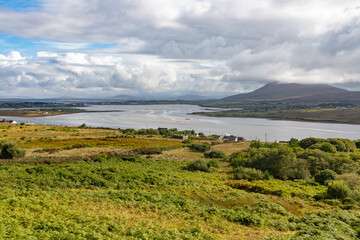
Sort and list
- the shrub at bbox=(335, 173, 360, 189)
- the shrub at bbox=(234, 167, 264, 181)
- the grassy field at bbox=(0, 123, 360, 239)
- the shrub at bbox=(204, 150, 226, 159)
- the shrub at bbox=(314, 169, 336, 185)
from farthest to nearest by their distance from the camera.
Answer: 1. the shrub at bbox=(204, 150, 226, 159)
2. the shrub at bbox=(234, 167, 264, 181)
3. the shrub at bbox=(314, 169, 336, 185)
4. the shrub at bbox=(335, 173, 360, 189)
5. the grassy field at bbox=(0, 123, 360, 239)

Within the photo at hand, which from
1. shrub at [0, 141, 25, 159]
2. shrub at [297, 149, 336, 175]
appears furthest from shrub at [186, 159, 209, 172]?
shrub at [0, 141, 25, 159]

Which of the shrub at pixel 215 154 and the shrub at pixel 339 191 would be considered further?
the shrub at pixel 215 154

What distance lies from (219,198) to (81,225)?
9.61 meters

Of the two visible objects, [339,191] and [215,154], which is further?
[215,154]

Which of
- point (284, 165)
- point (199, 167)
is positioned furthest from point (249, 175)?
point (199, 167)

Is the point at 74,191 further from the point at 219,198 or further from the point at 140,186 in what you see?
the point at 219,198

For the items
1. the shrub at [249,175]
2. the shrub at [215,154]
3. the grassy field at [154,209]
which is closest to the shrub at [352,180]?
the grassy field at [154,209]

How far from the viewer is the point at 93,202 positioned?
1475 centimetres

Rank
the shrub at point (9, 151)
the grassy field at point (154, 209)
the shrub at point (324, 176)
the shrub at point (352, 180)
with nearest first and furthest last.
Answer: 1. the grassy field at point (154, 209)
2. the shrub at point (352, 180)
3. the shrub at point (324, 176)
4. the shrub at point (9, 151)

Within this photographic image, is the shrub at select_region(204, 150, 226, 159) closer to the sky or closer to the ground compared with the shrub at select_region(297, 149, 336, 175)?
closer to the ground

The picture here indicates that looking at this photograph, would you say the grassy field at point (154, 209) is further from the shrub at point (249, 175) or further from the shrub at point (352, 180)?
the shrub at point (249, 175)

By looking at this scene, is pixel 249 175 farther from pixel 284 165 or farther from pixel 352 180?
pixel 352 180

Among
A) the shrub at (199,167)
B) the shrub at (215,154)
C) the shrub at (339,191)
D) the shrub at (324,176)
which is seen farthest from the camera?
the shrub at (215,154)

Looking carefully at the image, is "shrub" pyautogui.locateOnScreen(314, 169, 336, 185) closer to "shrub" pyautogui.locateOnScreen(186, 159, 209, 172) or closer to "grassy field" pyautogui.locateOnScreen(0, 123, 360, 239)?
"grassy field" pyautogui.locateOnScreen(0, 123, 360, 239)
